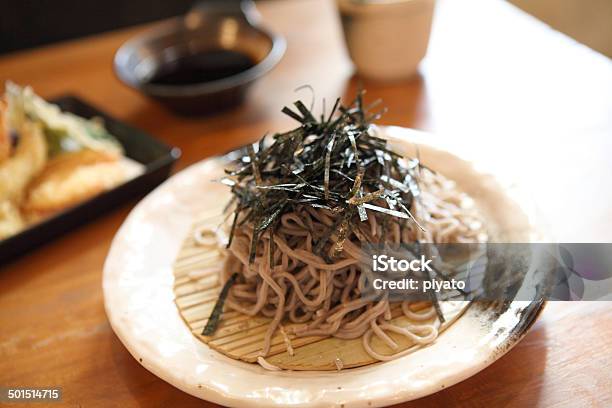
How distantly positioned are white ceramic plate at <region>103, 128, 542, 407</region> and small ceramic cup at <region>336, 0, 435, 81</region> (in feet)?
2.36

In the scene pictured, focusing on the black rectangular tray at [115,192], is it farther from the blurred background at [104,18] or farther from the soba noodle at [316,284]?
the blurred background at [104,18]

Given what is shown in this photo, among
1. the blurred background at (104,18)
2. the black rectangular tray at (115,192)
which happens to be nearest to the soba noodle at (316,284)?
the black rectangular tray at (115,192)

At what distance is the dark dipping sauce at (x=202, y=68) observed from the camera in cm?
217

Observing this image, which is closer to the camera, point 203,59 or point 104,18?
point 203,59

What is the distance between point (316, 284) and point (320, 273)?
3 centimetres

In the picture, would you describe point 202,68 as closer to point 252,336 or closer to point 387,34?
point 387,34

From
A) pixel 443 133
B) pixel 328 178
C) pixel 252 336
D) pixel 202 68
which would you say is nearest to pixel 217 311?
pixel 252 336

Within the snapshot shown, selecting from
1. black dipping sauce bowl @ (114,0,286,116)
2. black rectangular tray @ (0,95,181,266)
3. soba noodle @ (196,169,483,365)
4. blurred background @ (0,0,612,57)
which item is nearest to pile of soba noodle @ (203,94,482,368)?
soba noodle @ (196,169,483,365)

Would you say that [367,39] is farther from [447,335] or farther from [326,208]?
[447,335]

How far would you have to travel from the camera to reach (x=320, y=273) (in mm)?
1225

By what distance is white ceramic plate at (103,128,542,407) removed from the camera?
1.01 metres

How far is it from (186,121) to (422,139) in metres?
0.95

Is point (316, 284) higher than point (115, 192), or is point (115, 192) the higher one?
point (316, 284)

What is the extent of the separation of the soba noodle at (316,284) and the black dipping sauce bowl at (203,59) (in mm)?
874
